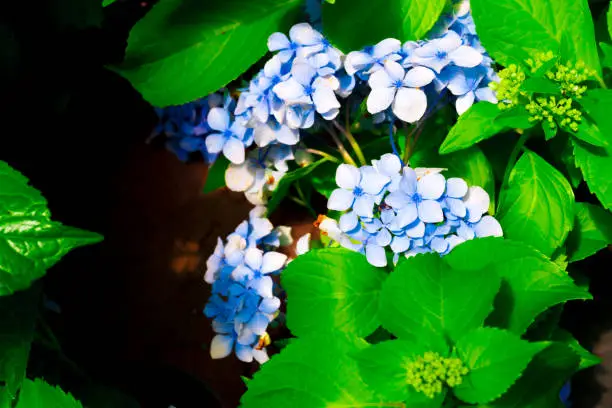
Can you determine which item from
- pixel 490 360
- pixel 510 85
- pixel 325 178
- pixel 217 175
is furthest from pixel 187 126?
pixel 490 360

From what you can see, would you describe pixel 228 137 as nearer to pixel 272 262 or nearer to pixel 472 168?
pixel 272 262

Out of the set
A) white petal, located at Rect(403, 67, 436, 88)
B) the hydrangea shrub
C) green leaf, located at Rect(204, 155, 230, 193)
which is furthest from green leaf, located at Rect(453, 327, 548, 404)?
green leaf, located at Rect(204, 155, 230, 193)

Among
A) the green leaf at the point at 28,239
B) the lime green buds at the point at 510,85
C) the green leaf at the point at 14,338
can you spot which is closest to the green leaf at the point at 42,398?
the green leaf at the point at 14,338

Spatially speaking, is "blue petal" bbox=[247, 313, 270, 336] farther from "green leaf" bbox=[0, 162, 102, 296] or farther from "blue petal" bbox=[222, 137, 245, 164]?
"green leaf" bbox=[0, 162, 102, 296]

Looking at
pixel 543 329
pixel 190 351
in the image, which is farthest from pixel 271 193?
pixel 543 329

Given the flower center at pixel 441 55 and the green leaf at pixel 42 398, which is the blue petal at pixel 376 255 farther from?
the green leaf at pixel 42 398
